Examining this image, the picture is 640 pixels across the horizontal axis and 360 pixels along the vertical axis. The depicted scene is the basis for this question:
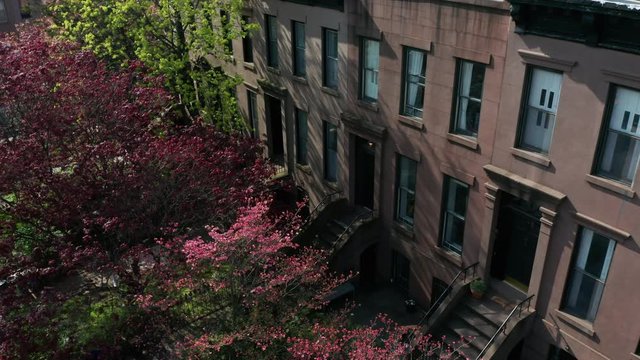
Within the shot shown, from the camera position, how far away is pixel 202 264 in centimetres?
1348

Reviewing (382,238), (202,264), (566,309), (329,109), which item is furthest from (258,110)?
(566,309)

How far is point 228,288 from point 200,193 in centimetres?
329

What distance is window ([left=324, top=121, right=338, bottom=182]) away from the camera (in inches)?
760

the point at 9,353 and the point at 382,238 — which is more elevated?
the point at 9,353

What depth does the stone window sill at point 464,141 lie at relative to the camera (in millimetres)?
14031

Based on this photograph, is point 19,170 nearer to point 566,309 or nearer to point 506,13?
point 506,13

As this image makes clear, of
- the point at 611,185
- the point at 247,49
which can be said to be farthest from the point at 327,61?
the point at 611,185

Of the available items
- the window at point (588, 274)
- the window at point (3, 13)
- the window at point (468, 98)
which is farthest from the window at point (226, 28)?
the window at point (3, 13)

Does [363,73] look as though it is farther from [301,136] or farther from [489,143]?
[489,143]

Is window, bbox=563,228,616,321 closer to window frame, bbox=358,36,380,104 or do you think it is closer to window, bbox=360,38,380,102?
window frame, bbox=358,36,380,104

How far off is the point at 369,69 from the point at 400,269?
23.1 feet

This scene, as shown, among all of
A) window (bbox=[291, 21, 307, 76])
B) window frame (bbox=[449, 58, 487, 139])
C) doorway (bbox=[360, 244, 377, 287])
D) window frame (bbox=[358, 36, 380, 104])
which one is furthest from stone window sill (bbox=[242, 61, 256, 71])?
window frame (bbox=[449, 58, 487, 139])

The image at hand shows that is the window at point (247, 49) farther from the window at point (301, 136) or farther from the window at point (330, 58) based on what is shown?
the window at point (330, 58)

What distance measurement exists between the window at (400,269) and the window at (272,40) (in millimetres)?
8973
